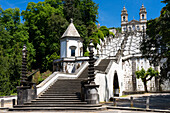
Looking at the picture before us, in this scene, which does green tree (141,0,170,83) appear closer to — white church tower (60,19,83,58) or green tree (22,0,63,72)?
white church tower (60,19,83,58)

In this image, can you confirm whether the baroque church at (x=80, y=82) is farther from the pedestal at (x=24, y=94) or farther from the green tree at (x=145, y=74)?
the green tree at (x=145, y=74)

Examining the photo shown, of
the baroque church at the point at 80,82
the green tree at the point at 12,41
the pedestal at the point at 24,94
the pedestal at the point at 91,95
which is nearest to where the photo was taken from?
the pedestal at the point at 91,95

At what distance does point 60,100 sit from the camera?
14.1 metres

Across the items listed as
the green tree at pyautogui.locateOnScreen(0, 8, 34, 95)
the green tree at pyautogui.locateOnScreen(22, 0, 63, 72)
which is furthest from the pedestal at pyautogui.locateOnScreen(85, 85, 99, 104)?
the green tree at pyautogui.locateOnScreen(22, 0, 63, 72)

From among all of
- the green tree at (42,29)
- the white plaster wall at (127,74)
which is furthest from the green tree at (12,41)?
the white plaster wall at (127,74)

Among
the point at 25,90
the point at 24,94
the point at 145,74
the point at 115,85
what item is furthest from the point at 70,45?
the point at 24,94

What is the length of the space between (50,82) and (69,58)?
1059 cm

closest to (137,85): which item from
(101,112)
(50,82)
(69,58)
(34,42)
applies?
(69,58)

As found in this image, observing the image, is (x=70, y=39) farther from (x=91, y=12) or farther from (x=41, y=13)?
(x=91, y=12)

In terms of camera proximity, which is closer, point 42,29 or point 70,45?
point 70,45

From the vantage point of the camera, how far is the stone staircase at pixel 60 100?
42.2ft

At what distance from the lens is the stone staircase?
42.2 feet

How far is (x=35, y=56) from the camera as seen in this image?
4000cm

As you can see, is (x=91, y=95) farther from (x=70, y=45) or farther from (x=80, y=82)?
(x=70, y=45)
